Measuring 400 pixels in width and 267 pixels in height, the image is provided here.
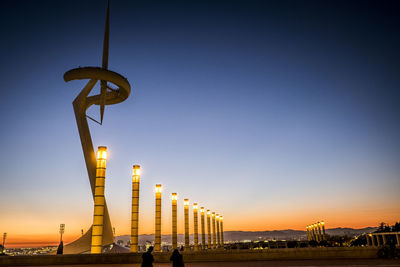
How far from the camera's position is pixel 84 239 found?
31.7m

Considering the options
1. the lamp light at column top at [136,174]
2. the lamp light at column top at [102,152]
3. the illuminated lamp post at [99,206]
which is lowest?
the illuminated lamp post at [99,206]

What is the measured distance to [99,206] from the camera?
16.6 meters

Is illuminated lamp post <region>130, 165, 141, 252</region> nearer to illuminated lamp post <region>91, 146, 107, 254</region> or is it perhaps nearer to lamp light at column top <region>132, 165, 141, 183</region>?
lamp light at column top <region>132, 165, 141, 183</region>

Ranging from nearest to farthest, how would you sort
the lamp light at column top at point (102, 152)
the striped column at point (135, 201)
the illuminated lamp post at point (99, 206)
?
the illuminated lamp post at point (99, 206)
the lamp light at column top at point (102, 152)
the striped column at point (135, 201)

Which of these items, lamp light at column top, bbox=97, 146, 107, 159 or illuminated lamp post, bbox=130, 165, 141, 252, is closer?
lamp light at column top, bbox=97, 146, 107, 159

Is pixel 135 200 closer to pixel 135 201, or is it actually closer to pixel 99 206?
pixel 135 201

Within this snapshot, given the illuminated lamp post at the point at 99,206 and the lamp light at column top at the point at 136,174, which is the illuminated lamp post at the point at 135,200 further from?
the illuminated lamp post at the point at 99,206

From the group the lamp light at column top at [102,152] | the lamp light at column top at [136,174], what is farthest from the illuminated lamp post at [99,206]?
the lamp light at column top at [136,174]

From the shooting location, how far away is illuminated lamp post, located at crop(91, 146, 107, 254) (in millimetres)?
16016

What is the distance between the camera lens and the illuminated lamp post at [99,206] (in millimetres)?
16016

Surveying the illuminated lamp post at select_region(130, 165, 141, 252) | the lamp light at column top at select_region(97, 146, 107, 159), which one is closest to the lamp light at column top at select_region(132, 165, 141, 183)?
the illuminated lamp post at select_region(130, 165, 141, 252)

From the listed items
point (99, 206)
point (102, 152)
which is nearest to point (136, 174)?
point (102, 152)

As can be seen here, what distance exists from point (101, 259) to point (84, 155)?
1299 cm

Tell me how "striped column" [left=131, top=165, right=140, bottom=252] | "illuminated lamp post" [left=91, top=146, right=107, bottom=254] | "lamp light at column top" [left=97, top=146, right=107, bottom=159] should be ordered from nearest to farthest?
"illuminated lamp post" [left=91, top=146, right=107, bottom=254] → "lamp light at column top" [left=97, top=146, right=107, bottom=159] → "striped column" [left=131, top=165, right=140, bottom=252]
